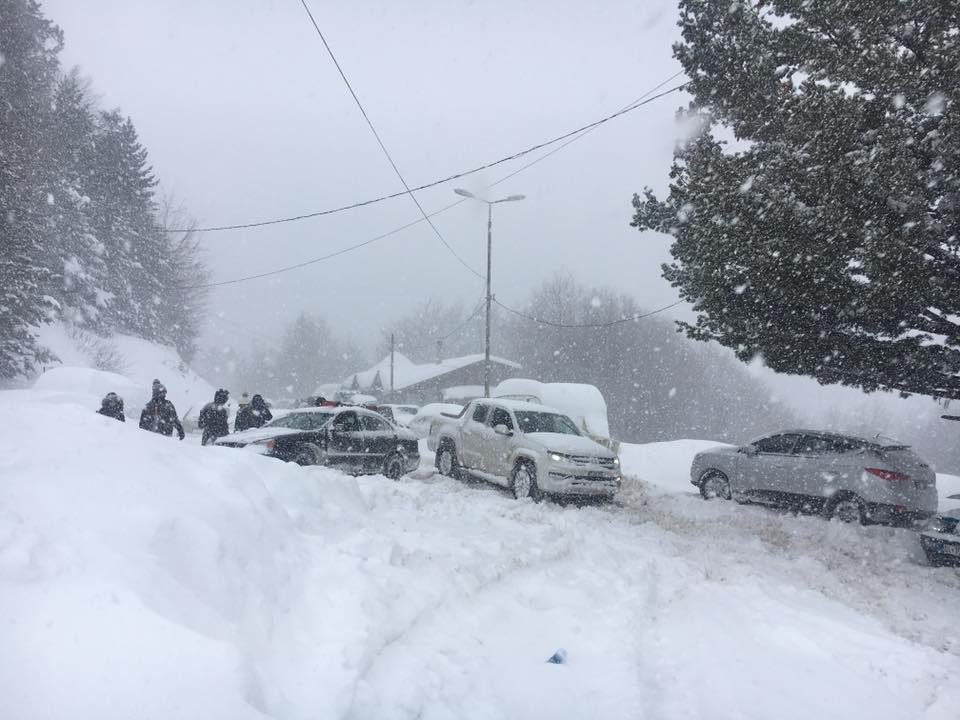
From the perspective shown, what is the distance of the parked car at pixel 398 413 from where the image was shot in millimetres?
26406

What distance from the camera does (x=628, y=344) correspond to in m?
60.3

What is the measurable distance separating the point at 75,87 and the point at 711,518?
4229 cm

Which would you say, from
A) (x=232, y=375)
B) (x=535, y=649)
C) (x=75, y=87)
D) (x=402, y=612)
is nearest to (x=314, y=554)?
(x=402, y=612)

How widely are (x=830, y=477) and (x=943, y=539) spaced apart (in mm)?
2798

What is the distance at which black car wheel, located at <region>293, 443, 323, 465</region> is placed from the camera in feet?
35.0

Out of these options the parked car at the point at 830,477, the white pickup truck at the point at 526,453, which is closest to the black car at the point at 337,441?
the white pickup truck at the point at 526,453

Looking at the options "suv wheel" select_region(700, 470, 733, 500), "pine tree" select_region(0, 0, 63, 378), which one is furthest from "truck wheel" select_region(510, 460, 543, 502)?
"pine tree" select_region(0, 0, 63, 378)

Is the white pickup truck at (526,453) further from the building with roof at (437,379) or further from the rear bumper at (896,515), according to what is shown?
the building with roof at (437,379)

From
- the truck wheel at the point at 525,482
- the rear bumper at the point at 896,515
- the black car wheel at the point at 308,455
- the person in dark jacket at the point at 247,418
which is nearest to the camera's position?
the rear bumper at the point at 896,515

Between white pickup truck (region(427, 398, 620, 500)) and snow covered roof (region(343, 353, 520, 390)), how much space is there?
30254 millimetres

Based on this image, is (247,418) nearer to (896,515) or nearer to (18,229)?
(896,515)

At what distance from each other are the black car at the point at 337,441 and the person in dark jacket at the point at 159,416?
1.59 metres

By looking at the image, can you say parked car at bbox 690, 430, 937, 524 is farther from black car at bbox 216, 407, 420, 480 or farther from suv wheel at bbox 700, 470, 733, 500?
black car at bbox 216, 407, 420, 480

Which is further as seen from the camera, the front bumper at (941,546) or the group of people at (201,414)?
the group of people at (201,414)
